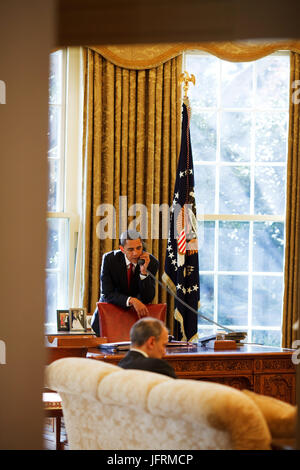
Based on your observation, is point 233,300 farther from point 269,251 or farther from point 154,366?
point 154,366

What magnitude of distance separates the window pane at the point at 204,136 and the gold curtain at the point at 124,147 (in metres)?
0.30

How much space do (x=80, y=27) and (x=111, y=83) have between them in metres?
4.84

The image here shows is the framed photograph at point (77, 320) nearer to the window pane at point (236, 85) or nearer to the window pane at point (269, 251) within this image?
the window pane at point (269, 251)

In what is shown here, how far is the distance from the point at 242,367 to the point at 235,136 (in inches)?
132

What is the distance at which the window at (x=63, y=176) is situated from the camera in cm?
736

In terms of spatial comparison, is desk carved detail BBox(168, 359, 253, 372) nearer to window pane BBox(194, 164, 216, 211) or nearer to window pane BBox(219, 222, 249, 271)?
window pane BBox(219, 222, 249, 271)

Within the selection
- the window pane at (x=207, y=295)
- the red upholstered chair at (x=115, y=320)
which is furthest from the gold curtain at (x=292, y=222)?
the red upholstered chair at (x=115, y=320)

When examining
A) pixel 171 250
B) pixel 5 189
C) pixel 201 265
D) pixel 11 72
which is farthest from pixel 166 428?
pixel 201 265

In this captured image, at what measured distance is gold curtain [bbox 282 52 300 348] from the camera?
24.4 ft

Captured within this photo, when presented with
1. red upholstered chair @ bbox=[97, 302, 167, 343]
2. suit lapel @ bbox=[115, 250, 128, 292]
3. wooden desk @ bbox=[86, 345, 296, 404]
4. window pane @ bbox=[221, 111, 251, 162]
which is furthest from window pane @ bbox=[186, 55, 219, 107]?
wooden desk @ bbox=[86, 345, 296, 404]

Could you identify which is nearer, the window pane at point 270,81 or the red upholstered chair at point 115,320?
the red upholstered chair at point 115,320

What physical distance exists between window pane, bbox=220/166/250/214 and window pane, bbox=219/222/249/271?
188mm

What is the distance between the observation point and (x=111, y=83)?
725 cm

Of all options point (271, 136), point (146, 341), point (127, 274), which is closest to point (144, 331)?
point (146, 341)
